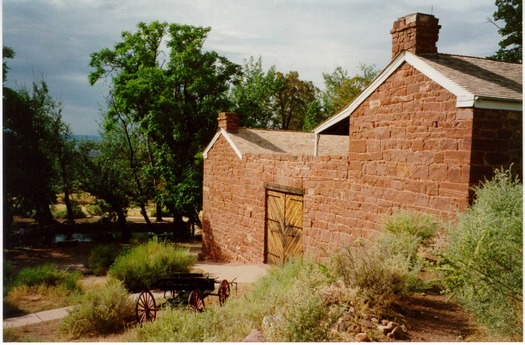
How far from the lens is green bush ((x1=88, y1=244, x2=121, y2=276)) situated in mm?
14984

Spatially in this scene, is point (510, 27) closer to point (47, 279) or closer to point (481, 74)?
point (481, 74)

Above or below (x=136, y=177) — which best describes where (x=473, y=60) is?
above

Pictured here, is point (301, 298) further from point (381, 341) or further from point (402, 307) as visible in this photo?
point (402, 307)

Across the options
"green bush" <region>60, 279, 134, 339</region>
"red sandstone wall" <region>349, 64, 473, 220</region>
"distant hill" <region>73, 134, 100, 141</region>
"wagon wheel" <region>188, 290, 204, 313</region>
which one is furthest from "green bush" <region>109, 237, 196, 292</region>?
"distant hill" <region>73, 134, 100, 141</region>

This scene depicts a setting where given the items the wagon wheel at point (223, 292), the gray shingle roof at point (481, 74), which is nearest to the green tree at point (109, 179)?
the wagon wheel at point (223, 292)

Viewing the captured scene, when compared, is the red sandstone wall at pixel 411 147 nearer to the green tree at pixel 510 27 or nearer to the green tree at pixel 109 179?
the green tree at pixel 510 27

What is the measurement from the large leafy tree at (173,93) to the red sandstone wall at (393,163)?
8793mm

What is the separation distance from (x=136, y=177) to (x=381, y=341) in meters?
21.6

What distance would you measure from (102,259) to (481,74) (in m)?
13.1

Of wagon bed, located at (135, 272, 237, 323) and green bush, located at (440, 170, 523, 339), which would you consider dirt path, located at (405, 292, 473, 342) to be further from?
wagon bed, located at (135, 272, 237, 323)

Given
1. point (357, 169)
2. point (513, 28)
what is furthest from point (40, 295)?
point (513, 28)

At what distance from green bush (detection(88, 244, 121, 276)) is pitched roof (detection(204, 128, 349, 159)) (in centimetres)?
514

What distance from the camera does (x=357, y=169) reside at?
31.2ft

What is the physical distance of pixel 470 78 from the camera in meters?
7.68
